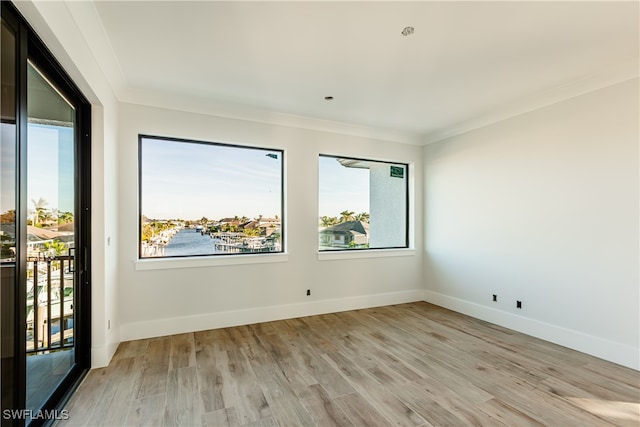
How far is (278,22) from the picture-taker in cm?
216

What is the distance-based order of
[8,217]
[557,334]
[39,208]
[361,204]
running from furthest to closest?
[361,204] → [557,334] → [39,208] → [8,217]

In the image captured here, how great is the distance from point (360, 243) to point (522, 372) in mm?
2601

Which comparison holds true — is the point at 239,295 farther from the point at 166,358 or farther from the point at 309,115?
the point at 309,115

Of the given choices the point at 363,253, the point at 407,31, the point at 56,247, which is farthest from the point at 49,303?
the point at 363,253

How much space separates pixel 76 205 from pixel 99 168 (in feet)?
1.29

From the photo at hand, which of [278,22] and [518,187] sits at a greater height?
[278,22]

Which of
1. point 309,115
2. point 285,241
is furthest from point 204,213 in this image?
point 309,115

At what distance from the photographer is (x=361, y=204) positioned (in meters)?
4.82

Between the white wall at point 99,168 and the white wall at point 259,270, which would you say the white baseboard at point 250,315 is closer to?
the white wall at point 259,270

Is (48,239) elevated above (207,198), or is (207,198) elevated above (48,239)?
(207,198)

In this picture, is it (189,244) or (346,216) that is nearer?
(189,244)

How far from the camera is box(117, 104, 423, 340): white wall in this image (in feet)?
10.9

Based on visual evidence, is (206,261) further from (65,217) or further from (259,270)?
(65,217)

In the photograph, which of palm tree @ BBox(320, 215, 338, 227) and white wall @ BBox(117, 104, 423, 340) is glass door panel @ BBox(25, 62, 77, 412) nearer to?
white wall @ BBox(117, 104, 423, 340)
